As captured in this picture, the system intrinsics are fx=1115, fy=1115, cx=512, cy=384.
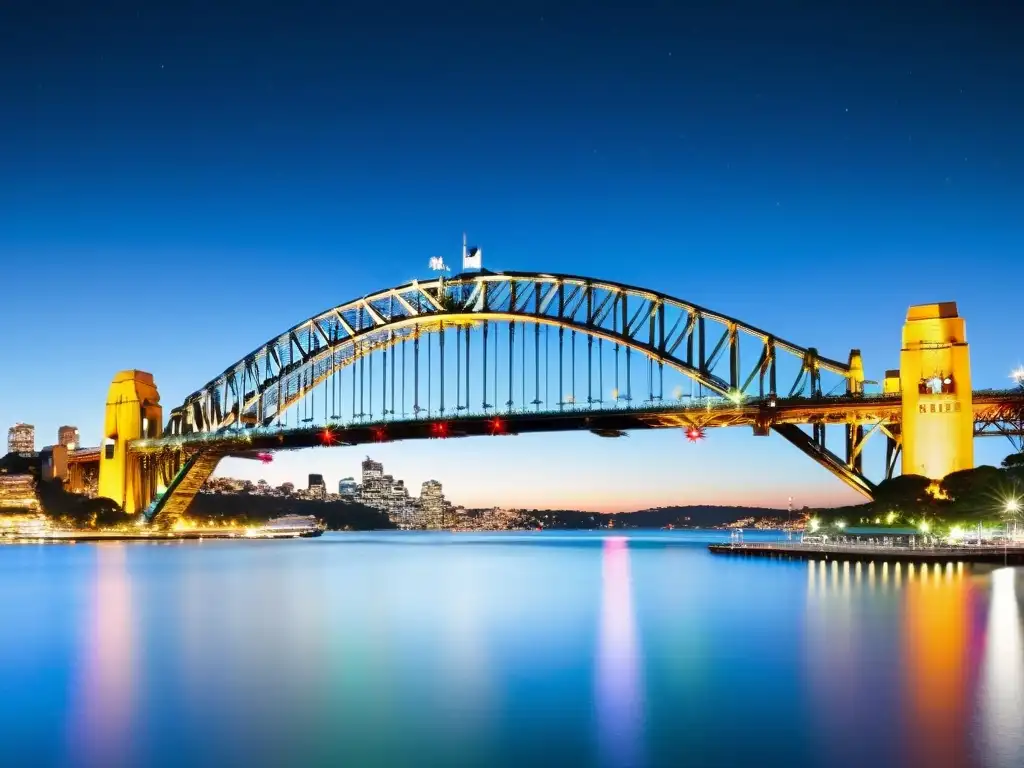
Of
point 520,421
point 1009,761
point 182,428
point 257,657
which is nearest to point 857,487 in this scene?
point 520,421

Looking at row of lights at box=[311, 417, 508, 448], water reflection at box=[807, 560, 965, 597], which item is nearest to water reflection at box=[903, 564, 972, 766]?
water reflection at box=[807, 560, 965, 597]

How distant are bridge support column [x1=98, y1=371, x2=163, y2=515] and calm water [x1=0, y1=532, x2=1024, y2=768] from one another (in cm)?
4980

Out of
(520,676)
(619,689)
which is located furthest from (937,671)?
(520,676)

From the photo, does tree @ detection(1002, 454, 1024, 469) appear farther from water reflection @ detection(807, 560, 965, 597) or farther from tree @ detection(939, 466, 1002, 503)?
water reflection @ detection(807, 560, 965, 597)

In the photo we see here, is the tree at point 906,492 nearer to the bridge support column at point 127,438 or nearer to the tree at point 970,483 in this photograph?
the tree at point 970,483

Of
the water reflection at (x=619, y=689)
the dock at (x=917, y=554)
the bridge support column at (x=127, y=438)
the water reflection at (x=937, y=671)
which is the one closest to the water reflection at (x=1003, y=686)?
the water reflection at (x=937, y=671)

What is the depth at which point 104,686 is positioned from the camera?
692 inches

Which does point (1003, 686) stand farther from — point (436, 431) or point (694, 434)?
point (436, 431)

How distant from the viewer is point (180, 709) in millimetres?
15461

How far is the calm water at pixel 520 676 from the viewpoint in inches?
518

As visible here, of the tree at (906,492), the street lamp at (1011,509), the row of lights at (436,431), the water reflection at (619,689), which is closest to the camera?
the water reflection at (619,689)

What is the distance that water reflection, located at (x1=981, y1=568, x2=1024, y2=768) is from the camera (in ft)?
41.5

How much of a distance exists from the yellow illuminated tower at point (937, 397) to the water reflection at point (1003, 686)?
67.8 feet

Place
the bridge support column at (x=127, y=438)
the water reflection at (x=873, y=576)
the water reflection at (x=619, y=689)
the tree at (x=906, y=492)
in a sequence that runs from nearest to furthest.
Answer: the water reflection at (x=619, y=689), the water reflection at (x=873, y=576), the tree at (x=906, y=492), the bridge support column at (x=127, y=438)
